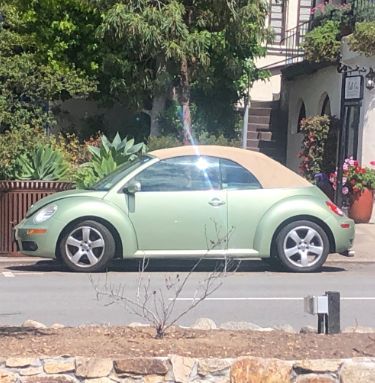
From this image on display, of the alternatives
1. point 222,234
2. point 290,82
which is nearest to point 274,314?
point 222,234

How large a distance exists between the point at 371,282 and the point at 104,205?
11.0ft

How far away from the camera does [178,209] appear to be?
40.2ft

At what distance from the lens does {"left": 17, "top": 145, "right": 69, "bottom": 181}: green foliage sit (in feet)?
45.8

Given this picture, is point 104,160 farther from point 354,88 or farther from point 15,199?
point 354,88

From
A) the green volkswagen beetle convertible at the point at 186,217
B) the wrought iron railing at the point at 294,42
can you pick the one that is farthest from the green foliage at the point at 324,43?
the green volkswagen beetle convertible at the point at 186,217

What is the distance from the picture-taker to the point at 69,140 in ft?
64.5

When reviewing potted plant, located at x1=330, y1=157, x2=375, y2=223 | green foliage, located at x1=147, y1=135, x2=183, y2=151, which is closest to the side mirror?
green foliage, located at x1=147, y1=135, x2=183, y2=151

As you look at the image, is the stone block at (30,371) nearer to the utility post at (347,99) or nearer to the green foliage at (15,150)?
the green foliage at (15,150)

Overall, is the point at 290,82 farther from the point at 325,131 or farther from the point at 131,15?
the point at 131,15

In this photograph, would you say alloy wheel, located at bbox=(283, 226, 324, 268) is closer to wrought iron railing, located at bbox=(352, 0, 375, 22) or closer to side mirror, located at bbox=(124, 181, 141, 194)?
side mirror, located at bbox=(124, 181, 141, 194)

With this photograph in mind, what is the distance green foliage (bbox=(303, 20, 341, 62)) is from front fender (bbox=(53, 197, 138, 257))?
353 inches

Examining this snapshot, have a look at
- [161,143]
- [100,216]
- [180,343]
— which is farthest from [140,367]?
[161,143]

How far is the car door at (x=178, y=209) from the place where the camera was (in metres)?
12.2

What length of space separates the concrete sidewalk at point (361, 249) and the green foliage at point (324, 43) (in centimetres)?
410
